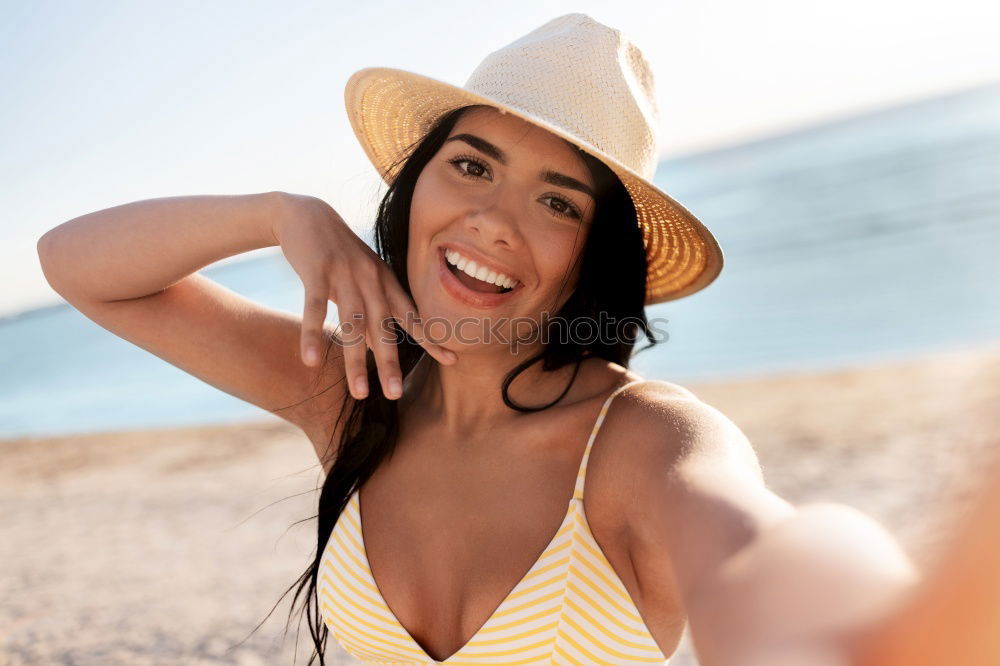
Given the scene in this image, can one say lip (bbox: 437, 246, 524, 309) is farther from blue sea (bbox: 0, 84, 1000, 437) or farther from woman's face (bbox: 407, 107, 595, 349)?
blue sea (bbox: 0, 84, 1000, 437)

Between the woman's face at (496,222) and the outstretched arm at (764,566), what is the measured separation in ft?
2.62

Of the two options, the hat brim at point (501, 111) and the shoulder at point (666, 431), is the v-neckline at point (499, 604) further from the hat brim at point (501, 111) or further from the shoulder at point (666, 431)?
the hat brim at point (501, 111)

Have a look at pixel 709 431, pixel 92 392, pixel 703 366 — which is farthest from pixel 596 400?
pixel 92 392

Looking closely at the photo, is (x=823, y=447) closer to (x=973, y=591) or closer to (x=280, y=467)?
(x=280, y=467)

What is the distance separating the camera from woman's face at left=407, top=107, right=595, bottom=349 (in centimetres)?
207

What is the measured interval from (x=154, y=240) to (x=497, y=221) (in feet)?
3.46

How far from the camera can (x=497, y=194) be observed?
2.10 meters

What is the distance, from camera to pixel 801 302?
514 inches

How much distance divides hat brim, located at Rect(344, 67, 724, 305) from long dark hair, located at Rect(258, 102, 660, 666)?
5cm

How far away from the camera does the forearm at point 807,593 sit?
0.69m

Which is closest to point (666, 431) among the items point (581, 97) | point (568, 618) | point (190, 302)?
point (568, 618)

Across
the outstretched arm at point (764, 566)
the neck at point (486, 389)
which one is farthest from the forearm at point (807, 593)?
the neck at point (486, 389)

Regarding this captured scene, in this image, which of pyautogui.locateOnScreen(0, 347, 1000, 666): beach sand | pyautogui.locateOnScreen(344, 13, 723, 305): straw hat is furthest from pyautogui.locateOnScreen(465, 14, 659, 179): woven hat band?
pyautogui.locateOnScreen(0, 347, 1000, 666): beach sand

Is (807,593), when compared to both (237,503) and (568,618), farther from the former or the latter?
(237,503)
